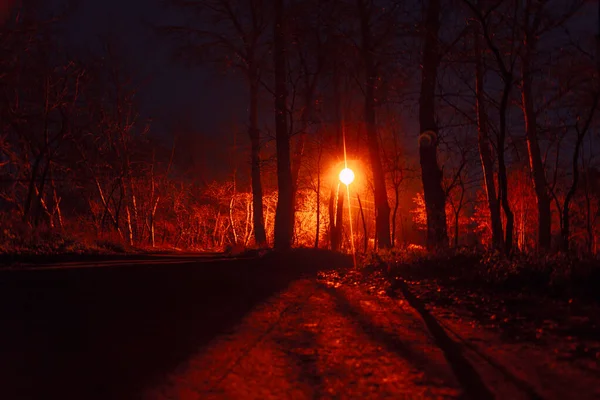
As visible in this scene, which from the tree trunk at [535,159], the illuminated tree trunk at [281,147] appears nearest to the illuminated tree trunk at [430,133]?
the tree trunk at [535,159]

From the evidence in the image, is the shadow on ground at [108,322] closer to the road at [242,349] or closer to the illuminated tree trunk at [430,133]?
the road at [242,349]

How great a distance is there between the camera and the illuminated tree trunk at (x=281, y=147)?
17422 mm

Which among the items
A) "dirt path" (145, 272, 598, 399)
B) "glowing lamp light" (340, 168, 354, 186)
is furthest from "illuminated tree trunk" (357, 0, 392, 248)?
"dirt path" (145, 272, 598, 399)

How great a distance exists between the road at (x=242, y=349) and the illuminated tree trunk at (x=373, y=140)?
10.1 m

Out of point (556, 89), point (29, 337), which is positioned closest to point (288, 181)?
point (556, 89)

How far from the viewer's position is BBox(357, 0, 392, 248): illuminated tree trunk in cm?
1761

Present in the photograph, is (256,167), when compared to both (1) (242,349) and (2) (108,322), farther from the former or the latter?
(1) (242,349)

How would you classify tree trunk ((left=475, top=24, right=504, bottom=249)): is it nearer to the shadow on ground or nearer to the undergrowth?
the undergrowth

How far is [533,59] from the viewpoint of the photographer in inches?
541

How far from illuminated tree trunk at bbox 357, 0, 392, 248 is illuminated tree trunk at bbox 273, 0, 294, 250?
296cm

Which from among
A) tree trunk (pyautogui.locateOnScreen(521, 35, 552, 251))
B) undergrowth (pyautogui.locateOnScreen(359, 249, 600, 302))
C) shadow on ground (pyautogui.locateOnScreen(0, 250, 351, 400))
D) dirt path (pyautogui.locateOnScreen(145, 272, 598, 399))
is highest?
tree trunk (pyautogui.locateOnScreen(521, 35, 552, 251))

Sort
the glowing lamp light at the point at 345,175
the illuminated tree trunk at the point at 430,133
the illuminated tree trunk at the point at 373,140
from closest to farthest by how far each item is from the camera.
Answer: the illuminated tree trunk at the point at 430,133 → the illuminated tree trunk at the point at 373,140 → the glowing lamp light at the point at 345,175

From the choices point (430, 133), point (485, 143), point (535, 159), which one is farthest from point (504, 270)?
point (535, 159)

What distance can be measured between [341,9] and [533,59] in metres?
7.08
